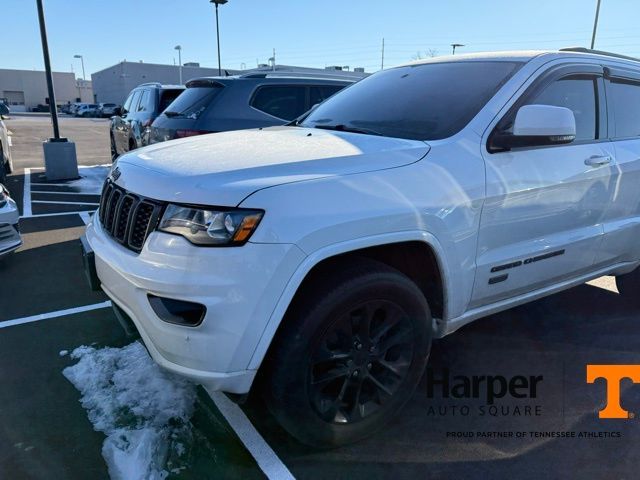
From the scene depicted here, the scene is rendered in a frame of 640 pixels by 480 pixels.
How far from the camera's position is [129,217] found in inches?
93.1

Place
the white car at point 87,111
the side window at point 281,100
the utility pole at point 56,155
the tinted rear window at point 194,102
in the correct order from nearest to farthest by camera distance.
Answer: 1. the tinted rear window at point 194,102
2. the side window at point 281,100
3. the utility pole at point 56,155
4. the white car at point 87,111

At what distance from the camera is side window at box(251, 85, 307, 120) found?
6.22 m

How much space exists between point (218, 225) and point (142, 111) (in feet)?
24.9

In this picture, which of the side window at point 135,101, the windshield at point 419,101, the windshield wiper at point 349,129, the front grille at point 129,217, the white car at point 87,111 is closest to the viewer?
the front grille at point 129,217

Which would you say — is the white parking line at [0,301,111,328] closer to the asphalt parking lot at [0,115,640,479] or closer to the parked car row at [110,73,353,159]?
the asphalt parking lot at [0,115,640,479]

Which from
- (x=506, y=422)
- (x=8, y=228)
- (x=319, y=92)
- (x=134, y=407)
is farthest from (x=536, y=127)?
(x=319, y=92)

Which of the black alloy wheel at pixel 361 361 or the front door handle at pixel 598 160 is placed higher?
the front door handle at pixel 598 160

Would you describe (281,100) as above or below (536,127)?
above

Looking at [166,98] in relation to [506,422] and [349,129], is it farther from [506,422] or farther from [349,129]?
[506,422]

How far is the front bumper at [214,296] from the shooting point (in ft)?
6.41

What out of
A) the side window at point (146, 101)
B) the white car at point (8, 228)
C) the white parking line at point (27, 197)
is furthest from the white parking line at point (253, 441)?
the side window at point (146, 101)

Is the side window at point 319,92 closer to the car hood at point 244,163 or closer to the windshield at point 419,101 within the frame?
the windshield at point 419,101

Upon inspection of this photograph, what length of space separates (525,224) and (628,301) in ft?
7.62

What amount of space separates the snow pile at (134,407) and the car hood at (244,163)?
120 cm
